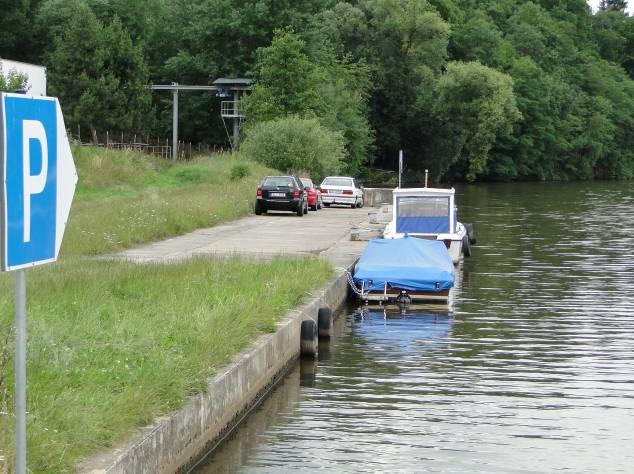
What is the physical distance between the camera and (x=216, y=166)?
53156 millimetres

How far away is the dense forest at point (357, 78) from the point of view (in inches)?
2904

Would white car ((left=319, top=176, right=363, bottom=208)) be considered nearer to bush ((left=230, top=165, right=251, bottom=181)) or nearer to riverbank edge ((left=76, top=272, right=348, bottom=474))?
bush ((left=230, top=165, right=251, bottom=181))

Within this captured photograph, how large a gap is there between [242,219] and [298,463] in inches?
1105

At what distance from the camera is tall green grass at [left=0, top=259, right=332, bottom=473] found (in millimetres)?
8469

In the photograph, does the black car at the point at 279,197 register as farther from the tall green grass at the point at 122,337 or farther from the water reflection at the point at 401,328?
the tall green grass at the point at 122,337

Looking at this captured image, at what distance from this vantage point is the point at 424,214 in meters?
29.6

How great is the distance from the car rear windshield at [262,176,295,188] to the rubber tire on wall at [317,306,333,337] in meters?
23.7

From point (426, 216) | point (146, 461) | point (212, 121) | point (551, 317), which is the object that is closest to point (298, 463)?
point (146, 461)

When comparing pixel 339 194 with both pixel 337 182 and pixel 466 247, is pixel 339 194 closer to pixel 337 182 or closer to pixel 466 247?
pixel 337 182

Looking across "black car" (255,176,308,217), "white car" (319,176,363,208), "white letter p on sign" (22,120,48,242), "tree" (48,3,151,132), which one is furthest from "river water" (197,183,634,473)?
"tree" (48,3,151,132)

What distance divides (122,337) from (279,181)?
31230mm

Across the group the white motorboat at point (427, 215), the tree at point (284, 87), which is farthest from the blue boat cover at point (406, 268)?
the tree at point (284, 87)

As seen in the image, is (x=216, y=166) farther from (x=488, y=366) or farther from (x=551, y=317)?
(x=488, y=366)

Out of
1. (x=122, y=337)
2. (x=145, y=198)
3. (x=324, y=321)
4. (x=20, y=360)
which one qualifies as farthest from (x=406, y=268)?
(x=20, y=360)
